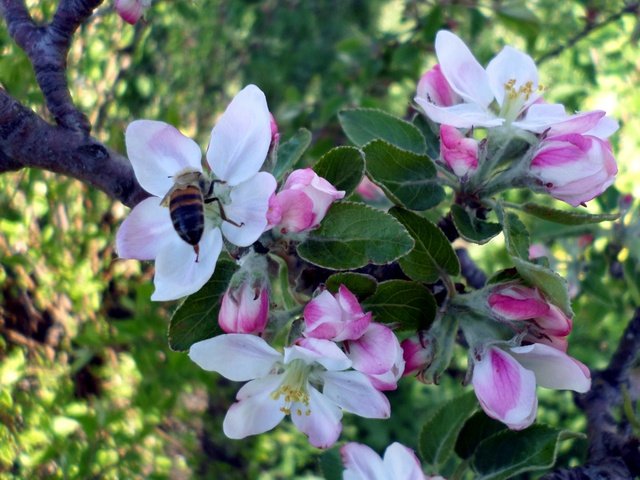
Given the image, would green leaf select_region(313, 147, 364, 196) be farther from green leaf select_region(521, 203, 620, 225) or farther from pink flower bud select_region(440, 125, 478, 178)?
green leaf select_region(521, 203, 620, 225)

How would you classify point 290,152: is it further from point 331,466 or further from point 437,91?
point 331,466

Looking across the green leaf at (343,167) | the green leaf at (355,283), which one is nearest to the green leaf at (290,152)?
the green leaf at (343,167)

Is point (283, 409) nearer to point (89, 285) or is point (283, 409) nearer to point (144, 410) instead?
point (144, 410)

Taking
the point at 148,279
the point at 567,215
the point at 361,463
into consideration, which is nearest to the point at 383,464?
the point at 361,463

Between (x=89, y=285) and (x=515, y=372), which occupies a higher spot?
(x=515, y=372)

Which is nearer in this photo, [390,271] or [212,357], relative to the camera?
[212,357]

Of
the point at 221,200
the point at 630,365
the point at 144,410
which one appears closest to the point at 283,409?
the point at 221,200

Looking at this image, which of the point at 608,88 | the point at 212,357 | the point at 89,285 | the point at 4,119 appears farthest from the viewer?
the point at 608,88
